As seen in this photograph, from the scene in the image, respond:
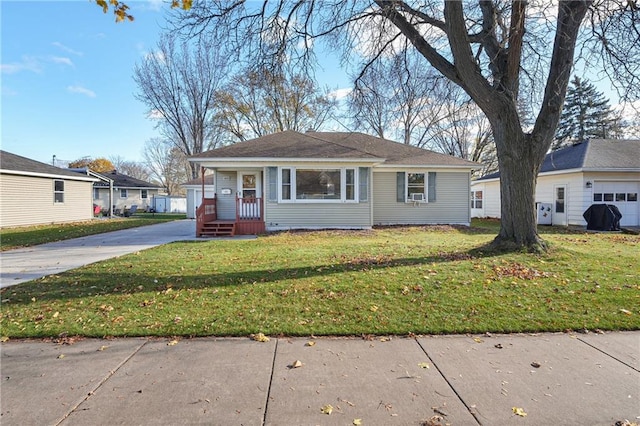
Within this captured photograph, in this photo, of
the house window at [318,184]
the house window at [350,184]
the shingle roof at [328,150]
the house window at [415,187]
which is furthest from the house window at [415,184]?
the house window at [318,184]

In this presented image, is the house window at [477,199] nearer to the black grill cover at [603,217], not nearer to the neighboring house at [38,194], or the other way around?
the black grill cover at [603,217]

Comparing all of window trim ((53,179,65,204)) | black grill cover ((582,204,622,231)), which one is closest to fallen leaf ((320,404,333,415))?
black grill cover ((582,204,622,231))

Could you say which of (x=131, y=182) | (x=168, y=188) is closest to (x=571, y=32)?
(x=131, y=182)

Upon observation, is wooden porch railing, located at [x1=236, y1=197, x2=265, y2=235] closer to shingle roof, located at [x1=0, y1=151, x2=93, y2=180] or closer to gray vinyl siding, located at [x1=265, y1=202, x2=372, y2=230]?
gray vinyl siding, located at [x1=265, y1=202, x2=372, y2=230]

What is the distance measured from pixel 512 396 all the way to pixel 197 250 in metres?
8.12

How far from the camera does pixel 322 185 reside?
542 inches

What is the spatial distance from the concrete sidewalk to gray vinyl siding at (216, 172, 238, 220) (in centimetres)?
1181

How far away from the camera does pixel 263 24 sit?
8641 mm

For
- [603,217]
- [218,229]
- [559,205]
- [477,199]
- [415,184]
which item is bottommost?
[218,229]

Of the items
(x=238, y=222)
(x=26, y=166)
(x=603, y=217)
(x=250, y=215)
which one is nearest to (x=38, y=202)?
(x=26, y=166)

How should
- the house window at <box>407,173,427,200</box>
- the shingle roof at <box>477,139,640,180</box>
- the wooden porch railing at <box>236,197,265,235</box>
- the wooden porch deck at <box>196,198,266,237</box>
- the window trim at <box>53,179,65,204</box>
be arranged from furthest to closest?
the window trim at <box>53,179,65,204</box>
the house window at <box>407,173,427,200</box>
the shingle roof at <box>477,139,640,180</box>
the wooden porch railing at <box>236,197,265,235</box>
the wooden porch deck at <box>196,198,266,237</box>

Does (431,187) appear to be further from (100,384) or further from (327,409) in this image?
(100,384)

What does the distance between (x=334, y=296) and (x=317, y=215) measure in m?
9.01

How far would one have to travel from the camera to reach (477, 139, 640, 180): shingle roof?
1556cm
